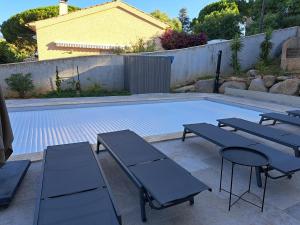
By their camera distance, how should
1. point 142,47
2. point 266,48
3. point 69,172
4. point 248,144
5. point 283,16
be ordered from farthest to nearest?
point 283,16 → point 142,47 → point 266,48 → point 248,144 → point 69,172

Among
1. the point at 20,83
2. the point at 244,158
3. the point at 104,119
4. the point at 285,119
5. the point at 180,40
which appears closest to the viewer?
the point at 244,158

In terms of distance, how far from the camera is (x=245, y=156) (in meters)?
2.99

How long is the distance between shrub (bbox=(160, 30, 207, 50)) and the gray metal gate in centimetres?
400

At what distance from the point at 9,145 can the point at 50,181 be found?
2.08 feet

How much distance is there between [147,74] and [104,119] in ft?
16.8

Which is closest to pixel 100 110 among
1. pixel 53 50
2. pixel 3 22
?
pixel 53 50

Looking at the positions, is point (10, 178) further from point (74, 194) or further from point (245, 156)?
point (245, 156)

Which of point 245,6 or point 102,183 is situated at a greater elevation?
point 245,6

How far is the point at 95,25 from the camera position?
1631 cm

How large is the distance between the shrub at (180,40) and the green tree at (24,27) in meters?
14.8

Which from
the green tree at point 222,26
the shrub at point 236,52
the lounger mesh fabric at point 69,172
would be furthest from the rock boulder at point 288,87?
the green tree at point 222,26

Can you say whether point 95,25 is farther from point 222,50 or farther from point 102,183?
point 102,183

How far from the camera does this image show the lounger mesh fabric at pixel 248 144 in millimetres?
3282

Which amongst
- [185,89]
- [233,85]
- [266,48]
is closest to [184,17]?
[266,48]
